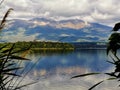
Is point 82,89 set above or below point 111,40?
below

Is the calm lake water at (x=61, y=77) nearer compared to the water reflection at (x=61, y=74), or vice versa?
the calm lake water at (x=61, y=77)

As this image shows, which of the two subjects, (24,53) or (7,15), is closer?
(7,15)

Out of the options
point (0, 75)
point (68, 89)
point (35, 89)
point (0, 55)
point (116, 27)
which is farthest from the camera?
point (68, 89)

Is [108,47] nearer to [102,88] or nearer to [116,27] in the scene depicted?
[116,27]

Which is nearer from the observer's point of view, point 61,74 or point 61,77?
point 61,77

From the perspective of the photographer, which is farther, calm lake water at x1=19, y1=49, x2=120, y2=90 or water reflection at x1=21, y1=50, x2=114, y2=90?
water reflection at x1=21, y1=50, x2=114, y2=90

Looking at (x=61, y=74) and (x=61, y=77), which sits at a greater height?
(x=61, y=77)

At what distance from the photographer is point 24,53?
385cm

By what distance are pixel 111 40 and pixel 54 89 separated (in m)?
43.3

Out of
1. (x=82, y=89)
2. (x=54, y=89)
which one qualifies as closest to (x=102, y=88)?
(x=82, y=89)

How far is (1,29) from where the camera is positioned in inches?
136

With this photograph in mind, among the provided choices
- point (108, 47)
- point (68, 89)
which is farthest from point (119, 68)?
point (68, 89)

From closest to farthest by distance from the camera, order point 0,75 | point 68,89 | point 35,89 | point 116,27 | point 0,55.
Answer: point 116,27, point 0,75, point 0,55, point 35,89, point 68,89

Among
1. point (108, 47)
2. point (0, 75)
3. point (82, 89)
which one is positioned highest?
point (108, 47)
